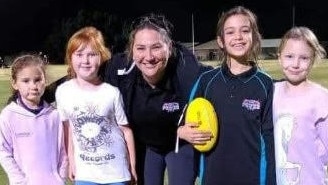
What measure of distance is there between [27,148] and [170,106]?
1106 millimetres

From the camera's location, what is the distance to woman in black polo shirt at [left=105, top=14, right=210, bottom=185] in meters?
4.89

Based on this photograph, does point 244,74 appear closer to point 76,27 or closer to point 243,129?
point 243,129

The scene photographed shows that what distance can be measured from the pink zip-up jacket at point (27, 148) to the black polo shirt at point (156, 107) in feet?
2.23

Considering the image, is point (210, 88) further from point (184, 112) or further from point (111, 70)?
point (111, 70)

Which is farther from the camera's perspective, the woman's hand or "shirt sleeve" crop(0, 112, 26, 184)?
"shirt sleeve" crop(0, 112, 26, 184)

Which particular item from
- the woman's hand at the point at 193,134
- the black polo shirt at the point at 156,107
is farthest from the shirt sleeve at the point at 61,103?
the woman's hand at the point at 193,134

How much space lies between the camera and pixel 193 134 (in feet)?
15.1

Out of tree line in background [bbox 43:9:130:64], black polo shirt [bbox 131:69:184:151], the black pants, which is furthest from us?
tree line in background [bbox 43:9:130:64]

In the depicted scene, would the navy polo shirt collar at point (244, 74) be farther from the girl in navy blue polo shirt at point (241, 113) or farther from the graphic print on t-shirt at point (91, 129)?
the graphic print on t-shirt at point (91, 129)

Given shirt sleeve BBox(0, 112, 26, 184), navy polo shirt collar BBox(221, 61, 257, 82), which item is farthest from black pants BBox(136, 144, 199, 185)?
shirt sleeve BBox(0, 112, 26, 184)

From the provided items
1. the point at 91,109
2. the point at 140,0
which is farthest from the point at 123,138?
the point at 140,0

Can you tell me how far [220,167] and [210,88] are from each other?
545 millimetres

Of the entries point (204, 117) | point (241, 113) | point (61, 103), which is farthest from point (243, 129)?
point (61, 103)

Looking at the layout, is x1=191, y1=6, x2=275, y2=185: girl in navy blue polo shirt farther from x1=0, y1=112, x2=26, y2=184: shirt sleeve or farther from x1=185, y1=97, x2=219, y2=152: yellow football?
x1=0, y1=112, x2=26, y2=184: shirt sleeve
